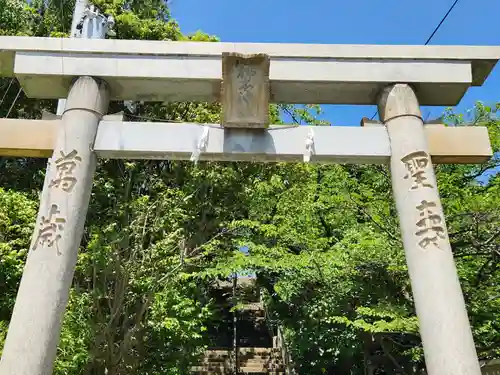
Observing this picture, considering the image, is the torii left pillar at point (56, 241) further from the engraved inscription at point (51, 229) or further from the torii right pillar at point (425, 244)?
the torii right pillar at point (425, 244)

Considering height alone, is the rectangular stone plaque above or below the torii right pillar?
above

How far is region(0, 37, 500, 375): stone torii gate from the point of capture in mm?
4215

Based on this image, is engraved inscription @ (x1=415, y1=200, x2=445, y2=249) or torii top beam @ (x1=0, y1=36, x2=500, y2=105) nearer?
engraved inscription @ (x1=415, y1=200, x2=445, y2=249)

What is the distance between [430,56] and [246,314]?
49.5ft

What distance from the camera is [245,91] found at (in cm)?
462

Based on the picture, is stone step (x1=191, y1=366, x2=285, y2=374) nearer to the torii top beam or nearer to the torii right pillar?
the torii right pillar

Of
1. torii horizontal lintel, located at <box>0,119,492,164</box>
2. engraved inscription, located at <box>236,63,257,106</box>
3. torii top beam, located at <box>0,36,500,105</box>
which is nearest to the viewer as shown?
torii horizontal lintel, located at <box>0,119,492,164</box>

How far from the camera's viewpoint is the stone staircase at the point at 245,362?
44.5 ft

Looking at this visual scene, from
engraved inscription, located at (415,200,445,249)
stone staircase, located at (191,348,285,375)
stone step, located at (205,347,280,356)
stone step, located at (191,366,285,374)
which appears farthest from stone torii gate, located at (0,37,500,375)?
stone step, located at (205,347,280,356)

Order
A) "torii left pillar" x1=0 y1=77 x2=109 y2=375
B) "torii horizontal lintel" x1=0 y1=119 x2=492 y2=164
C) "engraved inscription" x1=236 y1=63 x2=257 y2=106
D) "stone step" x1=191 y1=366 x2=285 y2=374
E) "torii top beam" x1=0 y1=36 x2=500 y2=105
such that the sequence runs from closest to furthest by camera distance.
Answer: "torii left pillar" x1=0 y1=77 x2=109 y2=375 → "torii horizontal lintel" x1=0 y1=119 x2=492 y2=164 → "engraved inscription" x1=236 y1=63 x2=257 y2=106 → "torii top beam" x1=0 y1=36 x2=500 y2=105 → "stone step" x1=191 y1=366 x2=285 y2=374

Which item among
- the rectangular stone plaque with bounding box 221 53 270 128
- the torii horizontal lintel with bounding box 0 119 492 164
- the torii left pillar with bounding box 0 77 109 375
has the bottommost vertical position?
the torii left pillar with bounding box 0 77 109 375

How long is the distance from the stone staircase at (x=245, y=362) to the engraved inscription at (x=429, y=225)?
1053 cm

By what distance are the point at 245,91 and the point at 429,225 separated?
2.20 meters

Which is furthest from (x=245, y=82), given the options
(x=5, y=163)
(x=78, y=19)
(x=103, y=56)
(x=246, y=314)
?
(x=246, y=314)
